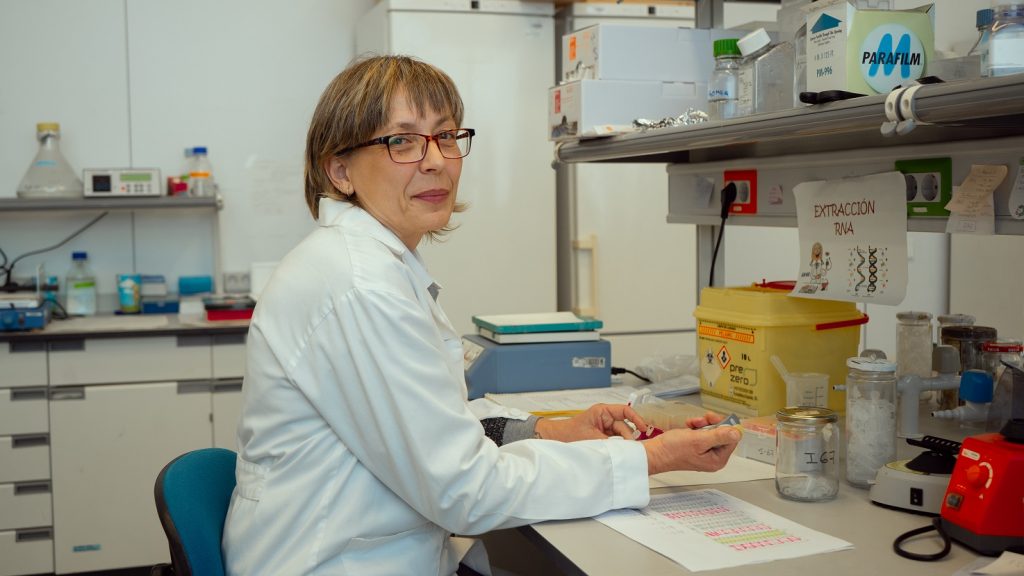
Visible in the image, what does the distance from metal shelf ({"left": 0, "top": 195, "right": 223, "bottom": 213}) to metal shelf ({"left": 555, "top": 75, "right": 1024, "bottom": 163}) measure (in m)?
1.90

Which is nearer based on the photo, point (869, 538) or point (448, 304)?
point (869, 538)

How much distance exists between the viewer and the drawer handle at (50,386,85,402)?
3.25m

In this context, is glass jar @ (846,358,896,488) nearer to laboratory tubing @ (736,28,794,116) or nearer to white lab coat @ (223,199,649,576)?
white lab coat @ (223,199,649,576)

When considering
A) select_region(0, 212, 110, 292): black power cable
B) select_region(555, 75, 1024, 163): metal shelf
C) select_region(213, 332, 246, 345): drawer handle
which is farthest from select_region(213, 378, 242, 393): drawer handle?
select_region(555, 75, 1024, 163): metal shelf

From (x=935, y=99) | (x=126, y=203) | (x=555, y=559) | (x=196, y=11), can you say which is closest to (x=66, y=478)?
(x=126, y=203)

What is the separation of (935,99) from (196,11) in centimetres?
333

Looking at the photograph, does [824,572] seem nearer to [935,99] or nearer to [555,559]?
[555,559]

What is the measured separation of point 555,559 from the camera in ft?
4.18

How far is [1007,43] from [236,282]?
3.25m

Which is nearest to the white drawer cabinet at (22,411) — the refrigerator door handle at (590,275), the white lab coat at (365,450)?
the refrigerator door handle at (590,275)

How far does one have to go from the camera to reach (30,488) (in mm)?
3252

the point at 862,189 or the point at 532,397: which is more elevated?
the point at 862,189

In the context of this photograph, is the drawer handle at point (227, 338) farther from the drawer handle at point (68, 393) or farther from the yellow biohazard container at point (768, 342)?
the yellow biohazard container at point (768, 342)

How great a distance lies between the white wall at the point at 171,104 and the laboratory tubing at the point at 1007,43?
3.12m
